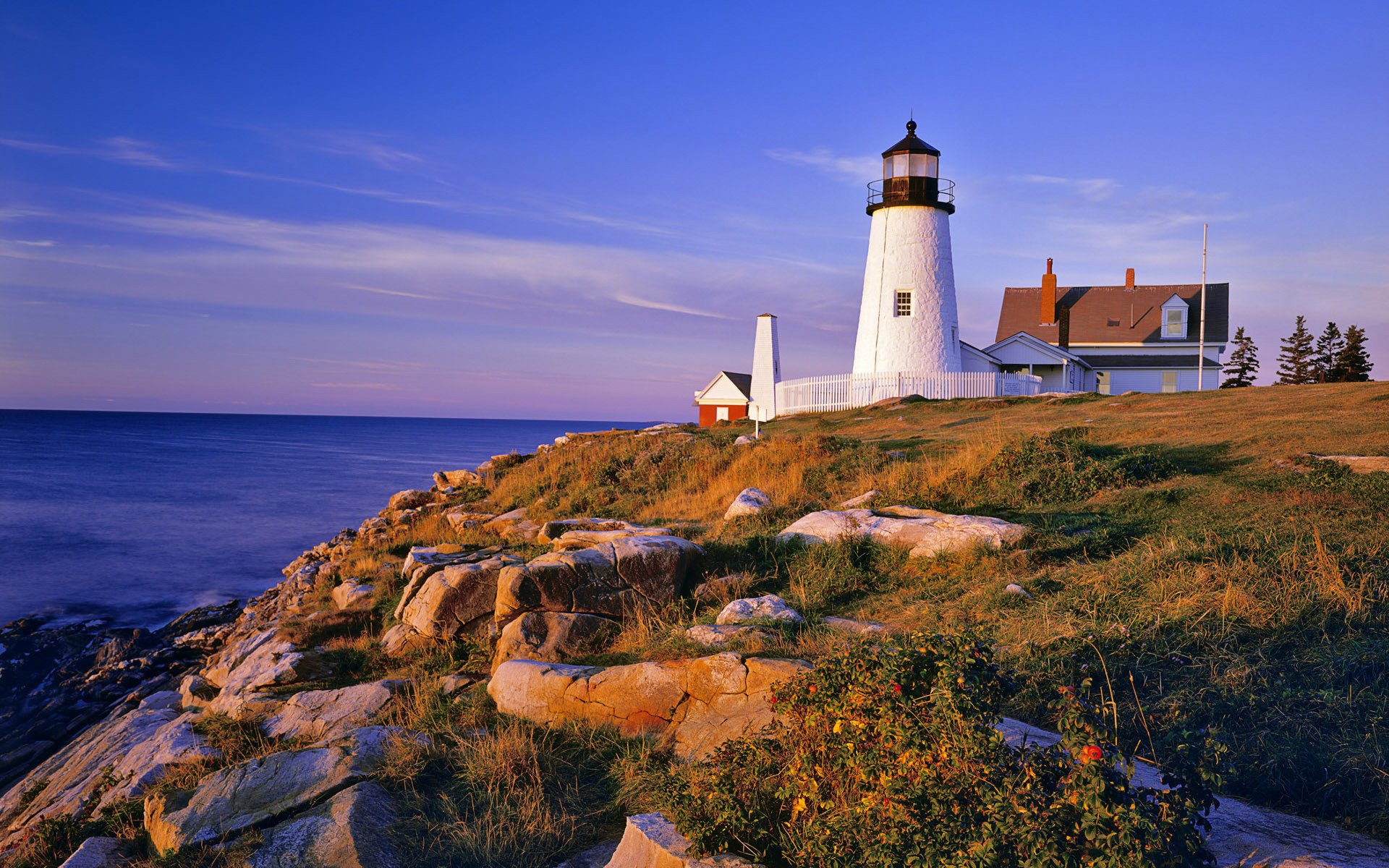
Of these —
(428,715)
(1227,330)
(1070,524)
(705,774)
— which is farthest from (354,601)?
(1227,330)

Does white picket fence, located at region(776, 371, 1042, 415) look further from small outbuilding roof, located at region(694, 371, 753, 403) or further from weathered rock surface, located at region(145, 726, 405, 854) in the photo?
weathered rock surface, located at region(145, 726, 405, 854)

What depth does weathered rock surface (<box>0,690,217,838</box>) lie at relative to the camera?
692 cm

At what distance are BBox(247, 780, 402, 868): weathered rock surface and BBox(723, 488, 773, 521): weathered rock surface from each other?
6.48m

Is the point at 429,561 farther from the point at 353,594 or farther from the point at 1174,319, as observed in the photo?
the point at 1174,319

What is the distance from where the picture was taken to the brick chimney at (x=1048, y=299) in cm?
3950

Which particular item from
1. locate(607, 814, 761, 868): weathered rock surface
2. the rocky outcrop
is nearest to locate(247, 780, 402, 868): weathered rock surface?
locate(607, 814, 761, 868): weathered rock surface

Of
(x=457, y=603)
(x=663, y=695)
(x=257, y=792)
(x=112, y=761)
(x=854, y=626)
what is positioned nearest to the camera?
(x=257, y=792)

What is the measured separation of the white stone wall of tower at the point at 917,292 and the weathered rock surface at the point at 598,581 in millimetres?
22804

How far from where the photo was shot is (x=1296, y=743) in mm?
4453

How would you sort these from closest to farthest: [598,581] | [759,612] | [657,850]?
[657,850] → [759,612] → [598,581]

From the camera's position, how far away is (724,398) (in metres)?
41.1

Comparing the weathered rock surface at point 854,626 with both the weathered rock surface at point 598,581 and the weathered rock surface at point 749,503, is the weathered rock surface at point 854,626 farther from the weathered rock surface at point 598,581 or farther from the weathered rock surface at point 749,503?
the weathered rock surface at point 749,503

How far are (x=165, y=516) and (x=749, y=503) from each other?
36348mm

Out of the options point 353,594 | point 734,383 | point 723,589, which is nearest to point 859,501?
point 723,589
